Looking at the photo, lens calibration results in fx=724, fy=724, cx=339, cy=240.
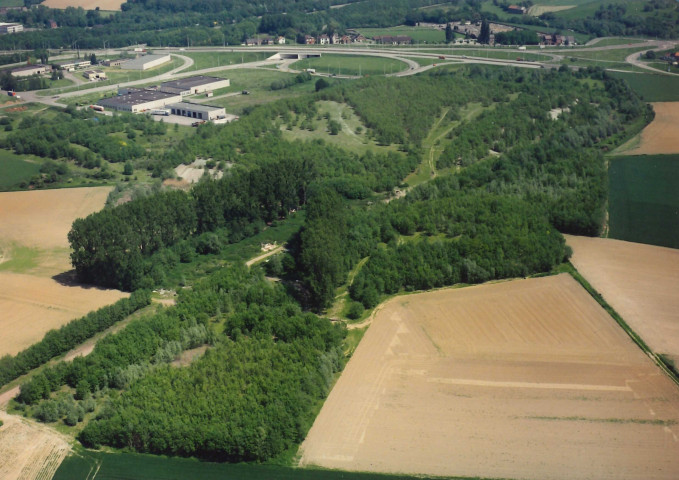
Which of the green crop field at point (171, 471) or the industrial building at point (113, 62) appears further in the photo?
the industrial building at point (113, 62)

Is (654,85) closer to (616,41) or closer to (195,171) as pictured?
(616,41)

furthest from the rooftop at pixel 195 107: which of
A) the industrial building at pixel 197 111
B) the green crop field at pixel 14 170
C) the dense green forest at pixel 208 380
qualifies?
the dense green forest at pixel 208 380

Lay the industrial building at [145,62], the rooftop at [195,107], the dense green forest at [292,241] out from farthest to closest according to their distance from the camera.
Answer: the industrial building at [145,62] → the rooftop at [195,107] → the dense green forest at [292,241]

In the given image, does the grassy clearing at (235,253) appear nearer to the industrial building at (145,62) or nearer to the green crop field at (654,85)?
the green crop field at (654,85)

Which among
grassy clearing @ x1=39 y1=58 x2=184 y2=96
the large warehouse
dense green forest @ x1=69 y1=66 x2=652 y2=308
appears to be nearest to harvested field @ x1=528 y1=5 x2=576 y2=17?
dense green forest @ x1=69 y1=66 x2=652 y2=308

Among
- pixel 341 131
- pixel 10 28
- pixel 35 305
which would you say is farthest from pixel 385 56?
pixel 35 305

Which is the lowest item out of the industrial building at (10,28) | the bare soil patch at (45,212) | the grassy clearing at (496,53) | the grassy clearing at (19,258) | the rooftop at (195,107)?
the grassy clearing at (19,258)

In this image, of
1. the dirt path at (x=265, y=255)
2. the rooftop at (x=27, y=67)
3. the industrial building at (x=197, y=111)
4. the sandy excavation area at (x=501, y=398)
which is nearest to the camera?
the sandy excavation area at (x=501, y=398)
